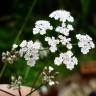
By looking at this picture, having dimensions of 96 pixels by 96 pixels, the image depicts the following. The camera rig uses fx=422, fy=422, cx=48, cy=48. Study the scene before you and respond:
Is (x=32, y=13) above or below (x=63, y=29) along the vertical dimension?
above

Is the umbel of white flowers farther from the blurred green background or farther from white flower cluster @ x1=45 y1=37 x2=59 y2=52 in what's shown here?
the blurred green background

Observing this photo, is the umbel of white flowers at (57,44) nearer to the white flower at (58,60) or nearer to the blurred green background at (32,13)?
the white flower at (58,60)

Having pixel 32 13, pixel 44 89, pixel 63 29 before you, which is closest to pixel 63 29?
pixel 63 29

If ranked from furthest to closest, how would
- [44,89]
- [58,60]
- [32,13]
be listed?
1. [44,89]
2. [32,13]
3. [58,60]

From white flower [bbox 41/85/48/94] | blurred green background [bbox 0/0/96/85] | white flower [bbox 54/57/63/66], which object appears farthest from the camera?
white flower [bbox 41/85/48/94]

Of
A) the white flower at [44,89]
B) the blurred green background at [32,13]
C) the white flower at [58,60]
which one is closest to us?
the white flower at [58,60]

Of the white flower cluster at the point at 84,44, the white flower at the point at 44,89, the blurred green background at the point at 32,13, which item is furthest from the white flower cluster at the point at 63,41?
the white flower at the point at 44,89

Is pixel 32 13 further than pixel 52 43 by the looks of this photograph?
Yes

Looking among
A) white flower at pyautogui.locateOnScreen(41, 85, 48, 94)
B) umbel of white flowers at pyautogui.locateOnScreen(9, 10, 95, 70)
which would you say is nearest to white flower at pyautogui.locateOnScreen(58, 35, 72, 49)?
umbel of white flowers at pyautogui.locateOnScreen(9, 10, 95, 70)

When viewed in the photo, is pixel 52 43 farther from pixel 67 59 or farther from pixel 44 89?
pixel 44 89
